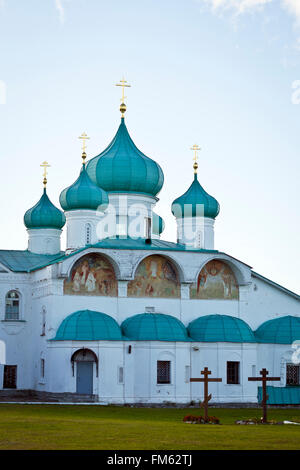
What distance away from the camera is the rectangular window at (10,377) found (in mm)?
37812

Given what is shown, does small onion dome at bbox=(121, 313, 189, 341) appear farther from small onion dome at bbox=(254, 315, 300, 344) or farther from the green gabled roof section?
the green gabled roof section

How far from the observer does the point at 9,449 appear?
15.7 metres

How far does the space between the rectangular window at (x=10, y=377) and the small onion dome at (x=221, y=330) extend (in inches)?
304

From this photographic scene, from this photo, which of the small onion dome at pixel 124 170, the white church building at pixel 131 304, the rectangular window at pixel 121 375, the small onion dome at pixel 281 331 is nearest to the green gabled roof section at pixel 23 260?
the white church building at pixel 131 304

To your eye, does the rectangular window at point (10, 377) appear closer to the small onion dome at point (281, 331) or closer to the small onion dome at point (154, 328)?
the small onion dome at point (154, 328)

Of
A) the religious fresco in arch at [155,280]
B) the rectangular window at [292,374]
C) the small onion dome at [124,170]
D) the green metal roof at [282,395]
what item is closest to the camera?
the green metal roof at [282,395]

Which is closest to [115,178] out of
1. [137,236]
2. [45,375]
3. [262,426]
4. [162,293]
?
[137,236]

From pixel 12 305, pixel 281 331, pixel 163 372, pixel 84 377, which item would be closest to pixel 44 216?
pixel 12 305

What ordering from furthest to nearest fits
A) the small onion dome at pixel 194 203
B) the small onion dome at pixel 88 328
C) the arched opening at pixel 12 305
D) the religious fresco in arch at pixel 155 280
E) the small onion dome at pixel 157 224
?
1. the small onion dome at pixel 157 224
2. the small onion dome at pixel 194 203
3. the arched opening at pixel 12 305
4. the religious fresco in arch at pixel 155 280
5. the small onion dome at pixel 88 328

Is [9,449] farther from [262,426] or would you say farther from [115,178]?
[115,178]

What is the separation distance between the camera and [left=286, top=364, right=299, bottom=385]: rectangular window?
3759 cm

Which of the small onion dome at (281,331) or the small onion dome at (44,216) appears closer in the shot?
the small onion dome at (281,331)

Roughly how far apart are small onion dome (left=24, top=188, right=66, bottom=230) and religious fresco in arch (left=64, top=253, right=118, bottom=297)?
5934 millimetres

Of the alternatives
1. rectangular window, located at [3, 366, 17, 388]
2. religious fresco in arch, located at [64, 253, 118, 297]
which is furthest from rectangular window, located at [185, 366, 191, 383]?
rectangular window, located at [3, 366, 17, 388]
